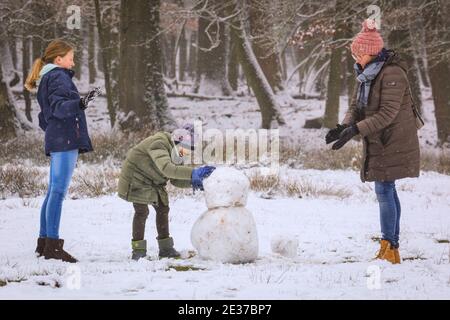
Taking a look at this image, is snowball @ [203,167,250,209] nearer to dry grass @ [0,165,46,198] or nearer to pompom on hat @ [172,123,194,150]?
pompom on hat @ [172,123,194,150]

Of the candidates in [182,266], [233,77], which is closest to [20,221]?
[182,266]

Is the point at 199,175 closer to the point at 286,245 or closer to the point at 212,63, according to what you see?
the point at 286,245

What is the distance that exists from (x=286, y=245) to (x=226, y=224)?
74 centimetres

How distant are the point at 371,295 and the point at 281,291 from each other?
0.56m

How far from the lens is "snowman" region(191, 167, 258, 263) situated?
4.72 meters

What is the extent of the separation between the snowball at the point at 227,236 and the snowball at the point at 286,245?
1.36 feet

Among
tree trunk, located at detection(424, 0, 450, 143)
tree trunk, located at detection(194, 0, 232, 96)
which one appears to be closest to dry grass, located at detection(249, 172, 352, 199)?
tree trunk, located at detection(424, 0, 450, 143)

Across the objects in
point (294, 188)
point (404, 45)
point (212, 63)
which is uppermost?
point (212, 63)

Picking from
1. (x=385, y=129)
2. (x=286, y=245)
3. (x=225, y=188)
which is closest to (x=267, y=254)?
(x=286, y=245)

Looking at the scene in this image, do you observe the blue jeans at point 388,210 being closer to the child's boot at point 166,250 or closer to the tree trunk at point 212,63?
the child's boot at point 166,250

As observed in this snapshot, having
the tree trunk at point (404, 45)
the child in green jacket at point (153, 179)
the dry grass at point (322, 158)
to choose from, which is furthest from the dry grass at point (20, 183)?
the tree trunk at point (404, 45)

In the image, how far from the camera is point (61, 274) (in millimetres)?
4289

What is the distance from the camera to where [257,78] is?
1655 centimetres

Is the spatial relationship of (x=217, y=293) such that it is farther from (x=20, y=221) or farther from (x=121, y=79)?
(x=121, y=79)
